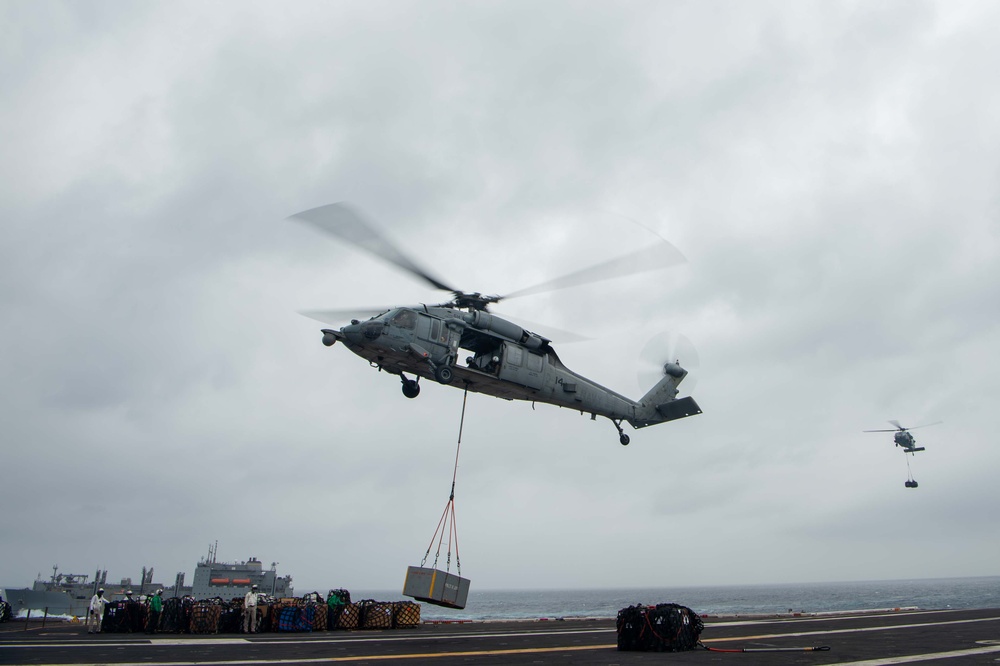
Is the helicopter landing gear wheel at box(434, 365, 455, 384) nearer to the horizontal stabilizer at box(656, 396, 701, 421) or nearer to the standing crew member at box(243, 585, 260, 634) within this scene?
the standing crew member at box(243, 585, 260, 634)

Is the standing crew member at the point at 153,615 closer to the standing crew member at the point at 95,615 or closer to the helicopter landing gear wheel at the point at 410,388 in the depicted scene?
the standing crew member at the point at 95,615

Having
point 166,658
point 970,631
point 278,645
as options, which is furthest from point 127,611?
point 970,631

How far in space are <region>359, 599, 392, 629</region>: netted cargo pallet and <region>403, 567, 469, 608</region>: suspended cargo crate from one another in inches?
278

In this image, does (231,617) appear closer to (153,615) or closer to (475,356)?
(153,615)

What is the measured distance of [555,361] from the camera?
24859mm

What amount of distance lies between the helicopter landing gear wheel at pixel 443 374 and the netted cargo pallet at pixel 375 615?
361 inches

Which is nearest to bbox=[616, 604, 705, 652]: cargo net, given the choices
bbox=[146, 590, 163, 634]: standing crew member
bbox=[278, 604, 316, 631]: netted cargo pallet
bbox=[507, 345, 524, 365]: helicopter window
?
bbox=[507, 345, 524, 365]: helicopter window

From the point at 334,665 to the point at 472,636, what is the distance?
9.83 m

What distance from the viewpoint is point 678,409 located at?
2873cm

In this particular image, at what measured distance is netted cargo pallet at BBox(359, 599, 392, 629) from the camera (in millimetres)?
24641

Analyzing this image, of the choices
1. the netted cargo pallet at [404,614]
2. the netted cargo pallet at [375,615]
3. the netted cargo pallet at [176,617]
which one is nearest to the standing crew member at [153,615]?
the netted cargo pallet at [176,617]

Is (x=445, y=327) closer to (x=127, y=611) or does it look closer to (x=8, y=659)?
(x=8, y=659)

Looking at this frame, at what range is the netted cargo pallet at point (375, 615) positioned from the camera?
24.6m

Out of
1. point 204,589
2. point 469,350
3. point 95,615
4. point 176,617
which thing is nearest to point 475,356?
point 469,350
